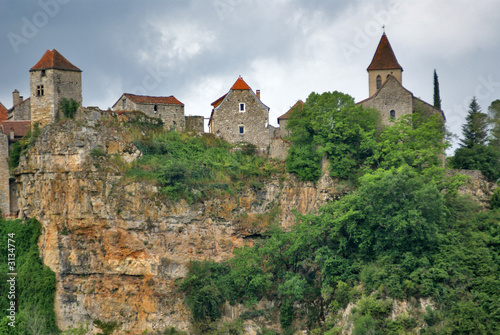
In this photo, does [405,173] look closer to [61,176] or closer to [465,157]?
[465,157]

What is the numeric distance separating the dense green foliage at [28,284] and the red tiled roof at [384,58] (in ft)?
96.3

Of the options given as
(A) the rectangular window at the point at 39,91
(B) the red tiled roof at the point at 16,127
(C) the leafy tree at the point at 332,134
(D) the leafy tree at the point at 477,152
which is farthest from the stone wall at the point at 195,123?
(D) the leafy tree at the point at 477,152

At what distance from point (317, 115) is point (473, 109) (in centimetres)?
1508

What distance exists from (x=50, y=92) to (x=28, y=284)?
1327 centimetres

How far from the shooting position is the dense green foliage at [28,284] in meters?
57.0

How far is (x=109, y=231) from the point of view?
194 ft

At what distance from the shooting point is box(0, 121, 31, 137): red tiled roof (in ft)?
204

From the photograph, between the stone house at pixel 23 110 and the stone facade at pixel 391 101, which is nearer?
the stone house at pixel 23 110

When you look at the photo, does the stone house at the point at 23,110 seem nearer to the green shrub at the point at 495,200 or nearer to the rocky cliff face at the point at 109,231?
the rocky cliff face at the point at 109,231

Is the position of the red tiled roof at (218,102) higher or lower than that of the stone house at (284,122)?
higher

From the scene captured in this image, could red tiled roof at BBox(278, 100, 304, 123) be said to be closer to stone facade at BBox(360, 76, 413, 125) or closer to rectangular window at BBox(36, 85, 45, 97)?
stone facade at BBox(360, 76, 413, 125)

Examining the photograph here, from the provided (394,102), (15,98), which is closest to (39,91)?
(15,98)

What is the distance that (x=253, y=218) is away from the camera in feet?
204

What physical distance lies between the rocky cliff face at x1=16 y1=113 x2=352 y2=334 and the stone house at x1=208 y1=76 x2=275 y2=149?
21.3 ft
